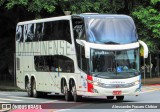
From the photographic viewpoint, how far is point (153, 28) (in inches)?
1590

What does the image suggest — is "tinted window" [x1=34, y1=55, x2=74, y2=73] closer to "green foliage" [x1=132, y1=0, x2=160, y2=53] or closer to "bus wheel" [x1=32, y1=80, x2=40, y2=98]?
"bus wheel" [x1=32, y1=80, x2=40, y2=98]

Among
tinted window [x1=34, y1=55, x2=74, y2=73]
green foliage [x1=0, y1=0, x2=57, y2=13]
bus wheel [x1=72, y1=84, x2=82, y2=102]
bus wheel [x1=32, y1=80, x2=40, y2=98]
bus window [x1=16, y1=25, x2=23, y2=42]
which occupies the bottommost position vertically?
bus wheel [x1=32, y1=80, x2=40, y2=98]

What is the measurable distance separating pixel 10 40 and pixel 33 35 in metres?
18.6

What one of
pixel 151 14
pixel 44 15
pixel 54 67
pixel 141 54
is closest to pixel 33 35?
pixel 54 67

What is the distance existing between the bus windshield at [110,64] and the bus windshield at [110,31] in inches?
21.6

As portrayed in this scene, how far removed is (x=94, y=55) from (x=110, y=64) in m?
0.82

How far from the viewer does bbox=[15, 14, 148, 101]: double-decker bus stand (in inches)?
905

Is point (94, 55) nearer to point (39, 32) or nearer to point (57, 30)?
point (57, 30)

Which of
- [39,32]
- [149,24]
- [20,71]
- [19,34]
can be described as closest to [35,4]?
[19,34]

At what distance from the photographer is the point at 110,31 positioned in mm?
23672


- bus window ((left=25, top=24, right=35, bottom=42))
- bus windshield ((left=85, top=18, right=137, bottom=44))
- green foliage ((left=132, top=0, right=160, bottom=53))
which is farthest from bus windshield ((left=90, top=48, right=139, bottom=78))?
green foliage ((left=132, top=0, right=160, bottom=53))

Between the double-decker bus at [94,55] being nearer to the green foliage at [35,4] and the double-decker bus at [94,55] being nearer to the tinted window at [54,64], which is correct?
the tinted window at [54,64]

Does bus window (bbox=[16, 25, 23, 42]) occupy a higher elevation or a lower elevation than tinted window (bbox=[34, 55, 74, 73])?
higher

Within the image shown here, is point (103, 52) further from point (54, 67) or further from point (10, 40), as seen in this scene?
point (10, 40)
